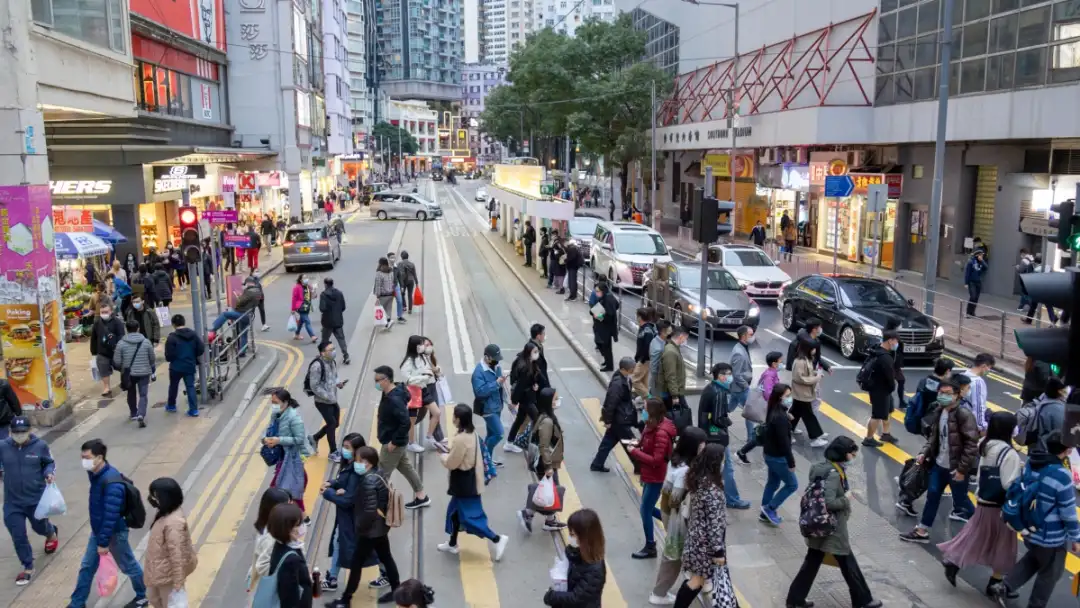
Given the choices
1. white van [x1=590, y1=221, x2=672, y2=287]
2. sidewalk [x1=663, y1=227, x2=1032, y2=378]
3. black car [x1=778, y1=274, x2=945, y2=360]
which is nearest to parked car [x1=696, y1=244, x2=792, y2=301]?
white van [x1=590, y1=221, x2=672, y2=287]

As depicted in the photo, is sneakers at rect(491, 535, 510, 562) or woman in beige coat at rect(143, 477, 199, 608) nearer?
woman in beige coat at rect(143, 477, 199, 608)

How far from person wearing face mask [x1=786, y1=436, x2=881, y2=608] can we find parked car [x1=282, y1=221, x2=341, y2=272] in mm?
26261

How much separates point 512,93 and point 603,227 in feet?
184

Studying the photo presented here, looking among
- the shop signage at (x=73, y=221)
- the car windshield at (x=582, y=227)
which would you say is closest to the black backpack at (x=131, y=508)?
the shop signage at (x=73, y=221)

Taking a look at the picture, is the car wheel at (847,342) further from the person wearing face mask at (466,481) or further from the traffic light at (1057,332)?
the traffic light at (1057,332)

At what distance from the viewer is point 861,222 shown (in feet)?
105

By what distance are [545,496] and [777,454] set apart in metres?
2.41

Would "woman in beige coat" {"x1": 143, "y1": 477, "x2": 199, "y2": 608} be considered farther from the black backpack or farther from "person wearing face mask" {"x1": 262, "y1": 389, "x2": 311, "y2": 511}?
"person wearing face mask" {"x1": 262, "y1": 389, "x2": 311, "y2": 511}

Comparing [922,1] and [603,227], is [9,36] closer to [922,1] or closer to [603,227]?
[603,227]

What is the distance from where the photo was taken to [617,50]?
5650 centimetres

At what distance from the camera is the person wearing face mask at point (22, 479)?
319 inches

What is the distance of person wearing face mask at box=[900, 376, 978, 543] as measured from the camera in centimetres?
857

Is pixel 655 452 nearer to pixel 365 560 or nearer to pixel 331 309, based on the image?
pixel 365 560

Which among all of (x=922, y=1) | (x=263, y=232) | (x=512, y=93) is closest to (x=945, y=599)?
(x=922, y=1)
